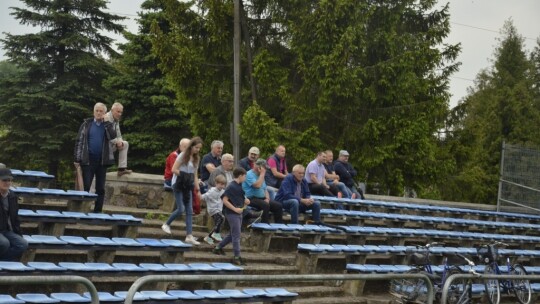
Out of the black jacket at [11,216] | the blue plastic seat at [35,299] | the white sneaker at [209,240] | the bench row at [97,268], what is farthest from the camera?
the white sneaker at [209,240]

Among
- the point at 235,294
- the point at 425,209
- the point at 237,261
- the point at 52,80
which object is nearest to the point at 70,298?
the point at 235,294

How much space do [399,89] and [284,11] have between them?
3.91m

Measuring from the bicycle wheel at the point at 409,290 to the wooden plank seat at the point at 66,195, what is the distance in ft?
14.0

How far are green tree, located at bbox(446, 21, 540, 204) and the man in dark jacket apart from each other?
1627cm

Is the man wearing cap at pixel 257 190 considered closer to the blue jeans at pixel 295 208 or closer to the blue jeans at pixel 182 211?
the blue jeans at pixel 295 208

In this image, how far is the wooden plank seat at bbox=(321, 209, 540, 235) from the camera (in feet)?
45.8

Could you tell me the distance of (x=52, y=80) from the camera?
3061 cm

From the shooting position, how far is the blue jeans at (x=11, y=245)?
8.27 meters

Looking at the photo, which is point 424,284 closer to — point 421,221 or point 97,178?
point 97,178

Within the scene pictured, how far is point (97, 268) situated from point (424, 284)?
401cm

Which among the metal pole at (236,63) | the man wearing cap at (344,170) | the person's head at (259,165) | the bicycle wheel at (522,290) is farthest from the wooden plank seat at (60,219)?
the metal pole at (236,63)

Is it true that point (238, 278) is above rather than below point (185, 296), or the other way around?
above

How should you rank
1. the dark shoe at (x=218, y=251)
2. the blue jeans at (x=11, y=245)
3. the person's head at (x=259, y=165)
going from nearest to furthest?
the blue jeans at (x=11, y=245) < the dark shoe at (x=218, y=251) < the person's head at (x=259, y=165)

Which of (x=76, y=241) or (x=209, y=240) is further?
(x=209, y=240)
